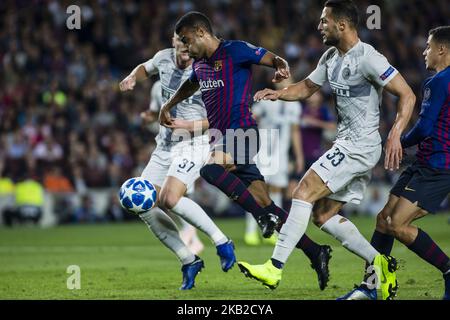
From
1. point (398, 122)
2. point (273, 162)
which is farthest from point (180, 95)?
point (273, 162)

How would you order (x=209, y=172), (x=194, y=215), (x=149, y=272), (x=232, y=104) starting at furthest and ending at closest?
(x=149, y=272) < (x=194, y=215) < (x=232, y=104) < (x=209, y=172)

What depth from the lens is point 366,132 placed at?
7.21 metres

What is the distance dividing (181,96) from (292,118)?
5.41 m

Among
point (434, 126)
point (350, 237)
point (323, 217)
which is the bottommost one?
point (350, 237)


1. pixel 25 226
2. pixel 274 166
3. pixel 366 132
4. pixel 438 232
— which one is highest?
pixel 366 132

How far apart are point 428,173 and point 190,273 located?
2436 mm

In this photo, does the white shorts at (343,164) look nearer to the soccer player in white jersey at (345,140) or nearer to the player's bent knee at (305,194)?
the soccer player in white jersey at (345,140)

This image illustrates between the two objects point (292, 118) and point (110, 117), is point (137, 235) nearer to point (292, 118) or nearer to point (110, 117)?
point (292, 118)

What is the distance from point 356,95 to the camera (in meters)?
7.19

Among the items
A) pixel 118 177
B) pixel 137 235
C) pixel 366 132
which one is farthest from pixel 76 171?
pixel 366 132

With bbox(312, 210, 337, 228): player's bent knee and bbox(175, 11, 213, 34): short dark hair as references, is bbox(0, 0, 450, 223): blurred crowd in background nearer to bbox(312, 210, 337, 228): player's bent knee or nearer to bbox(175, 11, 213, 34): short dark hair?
bbox(175, 11, 213, 34): short dark hair

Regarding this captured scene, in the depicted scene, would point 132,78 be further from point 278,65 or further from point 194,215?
point 278,65

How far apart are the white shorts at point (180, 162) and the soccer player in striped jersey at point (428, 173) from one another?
218 centimetres

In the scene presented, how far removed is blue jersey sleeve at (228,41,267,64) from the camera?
7848 millimetres
